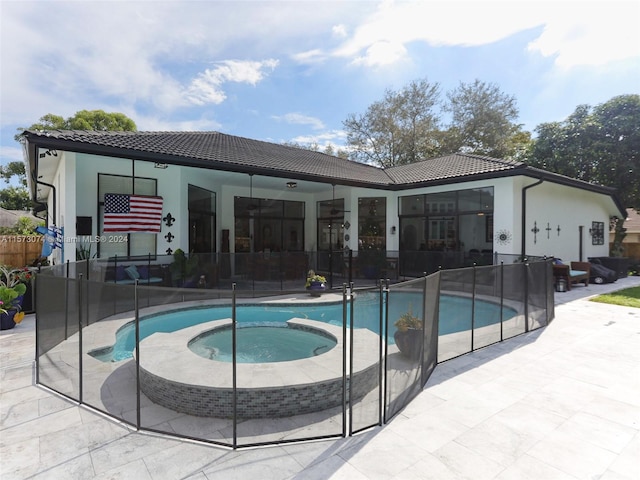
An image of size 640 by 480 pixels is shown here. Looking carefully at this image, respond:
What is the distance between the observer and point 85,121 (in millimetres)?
22406

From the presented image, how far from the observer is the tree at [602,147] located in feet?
54.8

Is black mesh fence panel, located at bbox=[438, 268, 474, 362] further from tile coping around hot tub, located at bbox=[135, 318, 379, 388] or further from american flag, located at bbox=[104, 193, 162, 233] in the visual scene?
american flag, located at bbox=[104, 193, 162, 233]

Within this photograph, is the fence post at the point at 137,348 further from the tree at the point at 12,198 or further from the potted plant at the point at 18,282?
the tree at the point at 12,198

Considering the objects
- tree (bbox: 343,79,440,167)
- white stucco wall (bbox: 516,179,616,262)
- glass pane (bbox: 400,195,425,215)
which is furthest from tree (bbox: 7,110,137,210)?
white stucco wall (bbox: 516,179,616,262)

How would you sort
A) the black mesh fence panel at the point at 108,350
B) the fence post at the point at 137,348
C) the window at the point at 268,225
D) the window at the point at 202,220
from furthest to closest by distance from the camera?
the window at the point at 268,225 → the window at the point at 202,220 → the black mesh fence panel at the point at 108,350 → the fence post at the point at 137,348

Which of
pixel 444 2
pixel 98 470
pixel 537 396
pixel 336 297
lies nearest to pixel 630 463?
pixel 537 396

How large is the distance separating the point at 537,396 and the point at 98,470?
4335 mm

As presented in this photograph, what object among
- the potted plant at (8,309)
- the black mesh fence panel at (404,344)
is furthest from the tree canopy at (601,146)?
the potted plant at (8,309)

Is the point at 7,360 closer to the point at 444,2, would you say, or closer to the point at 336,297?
the point at 336,297

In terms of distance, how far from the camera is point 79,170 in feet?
28.9

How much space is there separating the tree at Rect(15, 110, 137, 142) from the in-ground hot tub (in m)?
24.2

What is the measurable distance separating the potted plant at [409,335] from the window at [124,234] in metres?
8.00

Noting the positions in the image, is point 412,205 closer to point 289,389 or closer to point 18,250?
point 289,389

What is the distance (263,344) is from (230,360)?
1269mm
